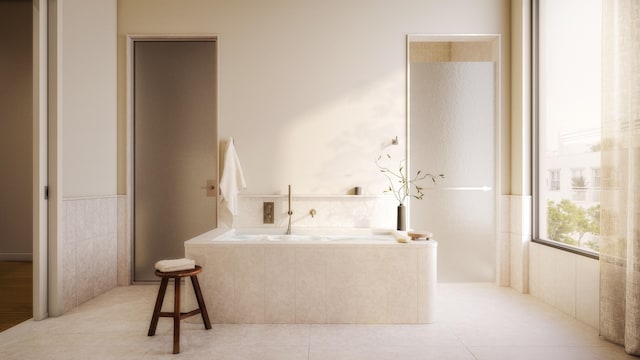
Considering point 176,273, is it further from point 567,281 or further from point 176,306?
point 567,281

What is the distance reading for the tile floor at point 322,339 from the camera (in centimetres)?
239

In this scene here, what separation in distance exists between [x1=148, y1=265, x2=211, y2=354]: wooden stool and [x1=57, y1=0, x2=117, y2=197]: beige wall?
122cm

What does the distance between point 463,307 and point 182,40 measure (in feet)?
11.2

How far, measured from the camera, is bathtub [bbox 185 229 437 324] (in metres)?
2.90

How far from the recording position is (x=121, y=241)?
13.0ft

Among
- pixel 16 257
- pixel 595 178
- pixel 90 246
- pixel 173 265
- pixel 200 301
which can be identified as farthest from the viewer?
pixel 16 257

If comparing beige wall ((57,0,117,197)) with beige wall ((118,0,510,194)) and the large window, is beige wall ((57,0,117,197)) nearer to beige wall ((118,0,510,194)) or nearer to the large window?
beige wall ((118,0,510,194))

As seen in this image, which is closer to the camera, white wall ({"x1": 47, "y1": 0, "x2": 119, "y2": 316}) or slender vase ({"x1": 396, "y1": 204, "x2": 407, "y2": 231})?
white wall ({"x1": 47, "y1": 0, "x2": 119, "y2": 316})

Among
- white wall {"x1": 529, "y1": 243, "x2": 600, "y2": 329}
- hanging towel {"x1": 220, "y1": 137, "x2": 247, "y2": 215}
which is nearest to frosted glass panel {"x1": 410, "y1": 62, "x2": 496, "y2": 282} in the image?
white wall {"x1": 529, "y1": 243, "x2": 600, "y2": 329}

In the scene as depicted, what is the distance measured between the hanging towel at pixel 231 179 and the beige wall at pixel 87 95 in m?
1.05

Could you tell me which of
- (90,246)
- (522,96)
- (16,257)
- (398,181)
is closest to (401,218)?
(398,181)

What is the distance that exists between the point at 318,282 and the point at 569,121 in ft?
7.30

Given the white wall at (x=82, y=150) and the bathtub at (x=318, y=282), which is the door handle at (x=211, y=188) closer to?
the white wall at (x=82, y=150)

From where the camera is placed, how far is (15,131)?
5.08 metres
